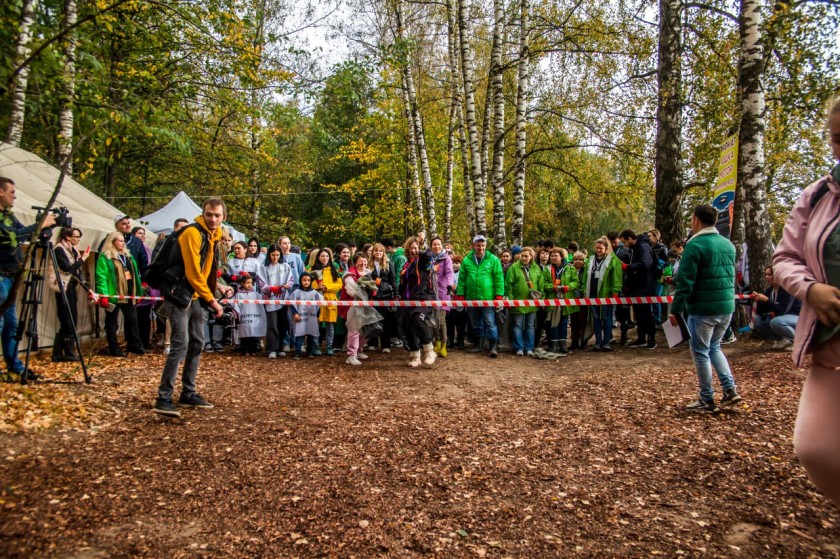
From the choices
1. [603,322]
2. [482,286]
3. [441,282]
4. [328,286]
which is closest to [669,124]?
[603,322]

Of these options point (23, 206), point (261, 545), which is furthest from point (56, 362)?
point (261, 545)

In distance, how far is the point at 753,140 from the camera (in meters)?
8.69

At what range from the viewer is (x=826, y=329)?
2.21 meters

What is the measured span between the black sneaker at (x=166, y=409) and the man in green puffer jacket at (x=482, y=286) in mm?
5962

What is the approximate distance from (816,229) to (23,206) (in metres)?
10.6

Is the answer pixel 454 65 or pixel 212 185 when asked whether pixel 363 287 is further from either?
pixel 212 185

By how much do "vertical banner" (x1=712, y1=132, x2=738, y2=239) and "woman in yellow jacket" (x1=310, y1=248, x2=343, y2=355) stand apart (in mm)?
6747

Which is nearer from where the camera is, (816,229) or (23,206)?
(816,229)

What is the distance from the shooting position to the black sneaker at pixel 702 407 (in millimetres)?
5570

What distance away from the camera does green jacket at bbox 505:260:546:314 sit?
10414 millimetres

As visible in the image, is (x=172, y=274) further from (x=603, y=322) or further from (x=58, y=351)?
(x=603, y=322)

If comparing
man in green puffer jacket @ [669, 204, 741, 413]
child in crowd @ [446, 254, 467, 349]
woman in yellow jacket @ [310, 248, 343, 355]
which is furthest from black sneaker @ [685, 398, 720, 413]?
woman in yellow jacket @ [310, 248, 343, 355]

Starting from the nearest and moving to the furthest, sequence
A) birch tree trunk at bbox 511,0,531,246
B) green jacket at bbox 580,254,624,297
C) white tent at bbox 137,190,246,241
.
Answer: green jacket at bbox 580,254,624,297 → birch tree trunk at bbox 511,0,531,246 → white tent at bbox 137,190,246,241

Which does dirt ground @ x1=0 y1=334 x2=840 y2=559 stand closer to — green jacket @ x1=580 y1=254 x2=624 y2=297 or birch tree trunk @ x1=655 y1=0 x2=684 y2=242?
green jacket @ x1=580 y1=254 x2=624 y2=297
